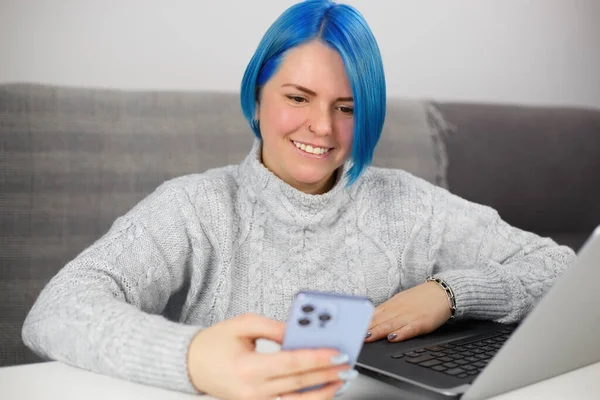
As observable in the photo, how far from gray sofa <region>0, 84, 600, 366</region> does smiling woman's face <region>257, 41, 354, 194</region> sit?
452 millimetres

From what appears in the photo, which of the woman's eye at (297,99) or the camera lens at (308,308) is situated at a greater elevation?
the woman's eye at (297,99)

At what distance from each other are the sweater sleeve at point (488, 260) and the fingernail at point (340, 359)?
493 mm

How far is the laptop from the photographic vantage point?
0.59 meters

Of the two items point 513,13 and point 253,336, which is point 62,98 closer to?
point 253,336

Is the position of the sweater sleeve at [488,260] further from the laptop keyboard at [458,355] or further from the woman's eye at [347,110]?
the woman's eye at [347,110]

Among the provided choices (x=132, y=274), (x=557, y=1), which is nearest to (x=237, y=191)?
(x=132, y=274)

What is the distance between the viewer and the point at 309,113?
107 cm

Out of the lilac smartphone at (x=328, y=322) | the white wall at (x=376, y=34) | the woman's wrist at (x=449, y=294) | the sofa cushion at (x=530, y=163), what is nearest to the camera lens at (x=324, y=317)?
the lilac smartphone at (x=328, y=322)

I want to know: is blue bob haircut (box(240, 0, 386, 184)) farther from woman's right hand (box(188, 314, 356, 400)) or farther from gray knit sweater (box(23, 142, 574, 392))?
woman's right hand (box(188, 314, 356, 400))

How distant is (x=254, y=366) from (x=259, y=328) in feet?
0.12

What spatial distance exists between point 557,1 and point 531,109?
59 centimetres

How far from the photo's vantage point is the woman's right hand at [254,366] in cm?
56

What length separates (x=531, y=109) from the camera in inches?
78.8

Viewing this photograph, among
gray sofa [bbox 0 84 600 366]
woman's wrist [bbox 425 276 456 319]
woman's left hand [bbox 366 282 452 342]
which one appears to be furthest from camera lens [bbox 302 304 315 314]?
gray sofa [bbox 0 84 600 366]
